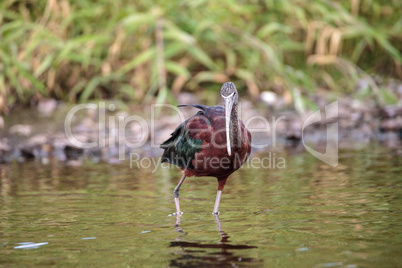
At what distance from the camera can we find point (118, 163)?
26.4 feet

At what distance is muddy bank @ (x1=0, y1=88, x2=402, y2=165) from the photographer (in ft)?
29.1

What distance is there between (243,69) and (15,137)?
390 centimetres

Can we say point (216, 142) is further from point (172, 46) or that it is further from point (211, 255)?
point (172, 46)

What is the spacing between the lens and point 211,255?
383cm

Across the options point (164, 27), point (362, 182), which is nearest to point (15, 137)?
point (164, 27)

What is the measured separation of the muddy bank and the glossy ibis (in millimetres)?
2819

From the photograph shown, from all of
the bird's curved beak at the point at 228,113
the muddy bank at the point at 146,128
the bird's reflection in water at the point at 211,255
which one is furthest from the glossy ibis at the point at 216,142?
the muddy bank at the point at 146,128

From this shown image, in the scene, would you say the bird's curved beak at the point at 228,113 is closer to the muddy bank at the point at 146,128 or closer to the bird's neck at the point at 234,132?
the bird's neck at the point at 234,132

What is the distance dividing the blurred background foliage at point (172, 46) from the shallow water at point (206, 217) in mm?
2713

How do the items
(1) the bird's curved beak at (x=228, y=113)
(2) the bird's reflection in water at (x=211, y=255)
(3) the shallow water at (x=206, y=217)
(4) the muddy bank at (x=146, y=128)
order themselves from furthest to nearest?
(4) the muddy bank at (x=146, y=128) → (1) the bird's curved beak at (x=228, y=113) → (3) the shallow water at (x=206, y=217) → (2) the bird's reflection in water at (x=211, y=255)

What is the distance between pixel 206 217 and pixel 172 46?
494 centimetres

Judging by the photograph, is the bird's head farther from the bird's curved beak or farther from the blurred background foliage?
the blurred background foliage

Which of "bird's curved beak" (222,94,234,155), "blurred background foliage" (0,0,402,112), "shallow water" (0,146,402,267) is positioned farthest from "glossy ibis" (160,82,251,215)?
"blurred background foliage" (0,0,402,112)

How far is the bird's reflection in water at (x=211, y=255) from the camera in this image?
3650mm
